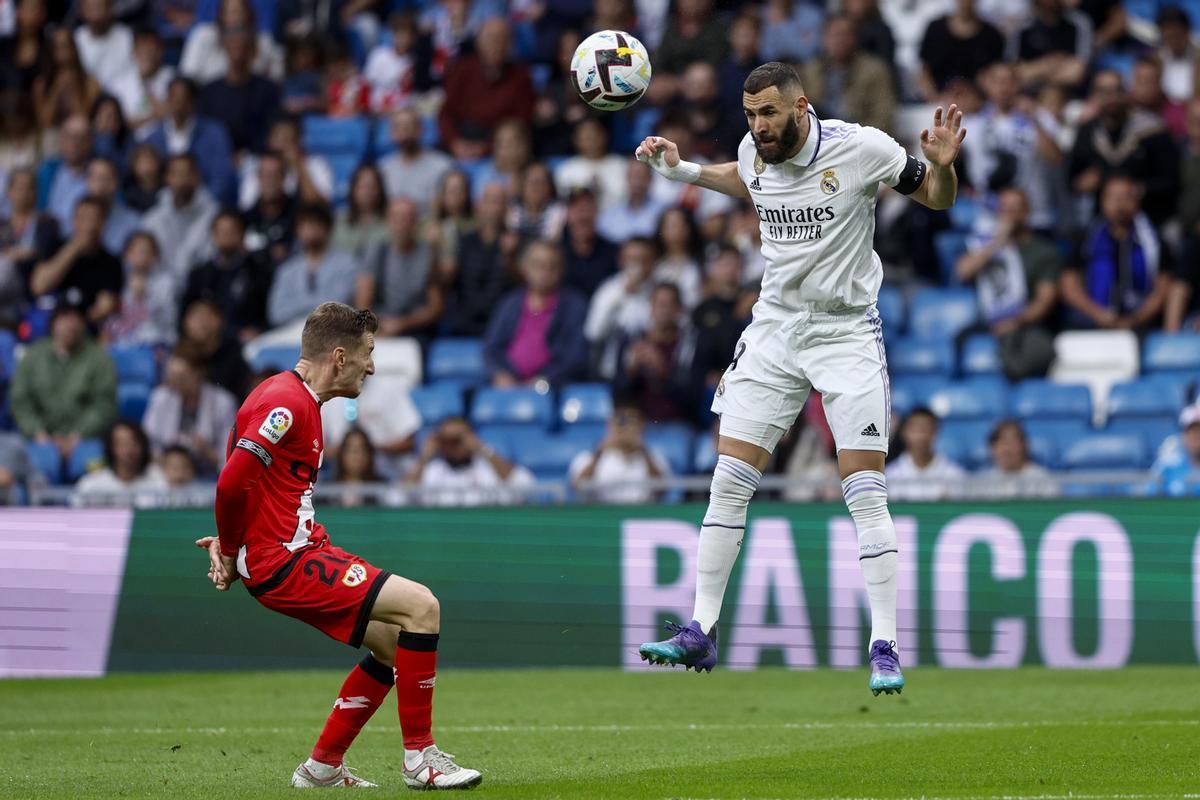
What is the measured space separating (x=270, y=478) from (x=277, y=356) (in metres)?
9.87

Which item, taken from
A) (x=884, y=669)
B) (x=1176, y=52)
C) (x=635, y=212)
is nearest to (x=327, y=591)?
(x=884, y=669)

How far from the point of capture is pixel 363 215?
58.7 feet

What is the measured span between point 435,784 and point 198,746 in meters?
2.48

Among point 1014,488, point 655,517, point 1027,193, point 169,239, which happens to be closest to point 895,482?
point 1014,488

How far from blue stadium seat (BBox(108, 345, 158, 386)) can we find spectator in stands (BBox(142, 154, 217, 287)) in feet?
4.06

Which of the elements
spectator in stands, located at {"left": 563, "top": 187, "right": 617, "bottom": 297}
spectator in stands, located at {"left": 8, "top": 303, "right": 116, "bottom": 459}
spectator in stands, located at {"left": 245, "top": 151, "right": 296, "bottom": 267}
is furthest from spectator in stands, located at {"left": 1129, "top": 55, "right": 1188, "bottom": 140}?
spectator in stands, located at {"left": 8, "top": 303, "right": 116, "bottom": 459}

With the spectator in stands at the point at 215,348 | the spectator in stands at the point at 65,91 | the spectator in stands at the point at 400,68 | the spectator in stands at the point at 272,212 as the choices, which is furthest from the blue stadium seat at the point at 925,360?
the spectator in stands at the point at 65,91

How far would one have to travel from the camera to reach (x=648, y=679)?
1299 cm

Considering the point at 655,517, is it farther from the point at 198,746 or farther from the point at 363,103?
the point at 363,103

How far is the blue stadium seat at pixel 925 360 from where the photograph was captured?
52.1ft

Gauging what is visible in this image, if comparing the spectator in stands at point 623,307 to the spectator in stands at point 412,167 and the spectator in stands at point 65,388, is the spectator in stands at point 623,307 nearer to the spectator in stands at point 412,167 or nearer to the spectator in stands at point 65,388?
the spectator in stands at point 412,167

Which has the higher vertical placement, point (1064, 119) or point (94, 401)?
point (1064, 119)

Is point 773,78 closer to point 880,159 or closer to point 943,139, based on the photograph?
point 880,159

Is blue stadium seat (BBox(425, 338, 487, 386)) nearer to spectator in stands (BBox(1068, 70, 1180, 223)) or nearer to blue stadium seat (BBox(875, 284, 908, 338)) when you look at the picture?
blue stadium seat (BBox(875, 284, 908, 338))
